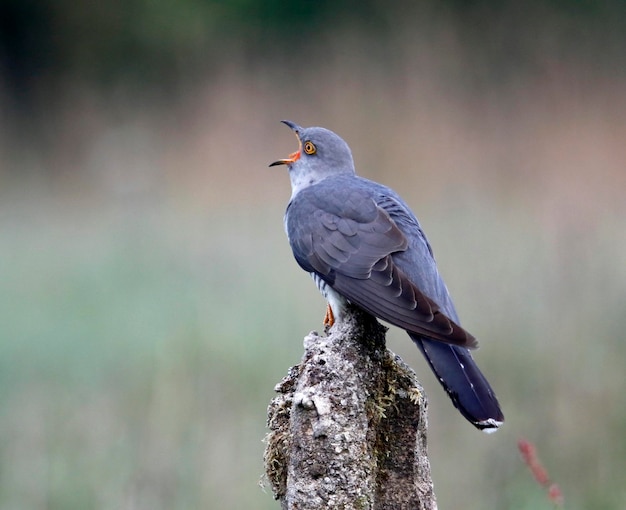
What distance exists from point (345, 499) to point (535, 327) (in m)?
3.05

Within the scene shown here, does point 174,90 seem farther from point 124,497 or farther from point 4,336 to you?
point 124,497

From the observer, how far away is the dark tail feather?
103 inches

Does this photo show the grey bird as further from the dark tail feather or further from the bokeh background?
the bokeh background

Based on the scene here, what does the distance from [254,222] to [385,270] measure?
384 cm

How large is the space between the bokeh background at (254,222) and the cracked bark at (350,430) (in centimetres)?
181

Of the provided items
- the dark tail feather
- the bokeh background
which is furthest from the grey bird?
the bokeh background

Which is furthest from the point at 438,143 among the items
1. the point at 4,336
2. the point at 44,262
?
the point at 4,336

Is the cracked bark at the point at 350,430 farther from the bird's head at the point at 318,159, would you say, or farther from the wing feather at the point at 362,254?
the bird's head at the point at 318,159

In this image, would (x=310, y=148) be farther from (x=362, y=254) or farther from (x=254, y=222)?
(x=254, y=222)

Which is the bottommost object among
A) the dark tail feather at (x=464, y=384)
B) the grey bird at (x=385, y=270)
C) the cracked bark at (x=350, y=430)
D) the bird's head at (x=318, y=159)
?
the cracked bark at (x=350, y=430)

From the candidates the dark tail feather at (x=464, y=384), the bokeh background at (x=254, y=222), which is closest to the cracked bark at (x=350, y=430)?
the dark tail feather at (x=464, y=384)

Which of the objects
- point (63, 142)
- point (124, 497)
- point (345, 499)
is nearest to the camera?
point (345, 499)

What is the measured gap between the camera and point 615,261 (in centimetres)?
523

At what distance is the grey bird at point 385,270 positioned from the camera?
9.11 feet
